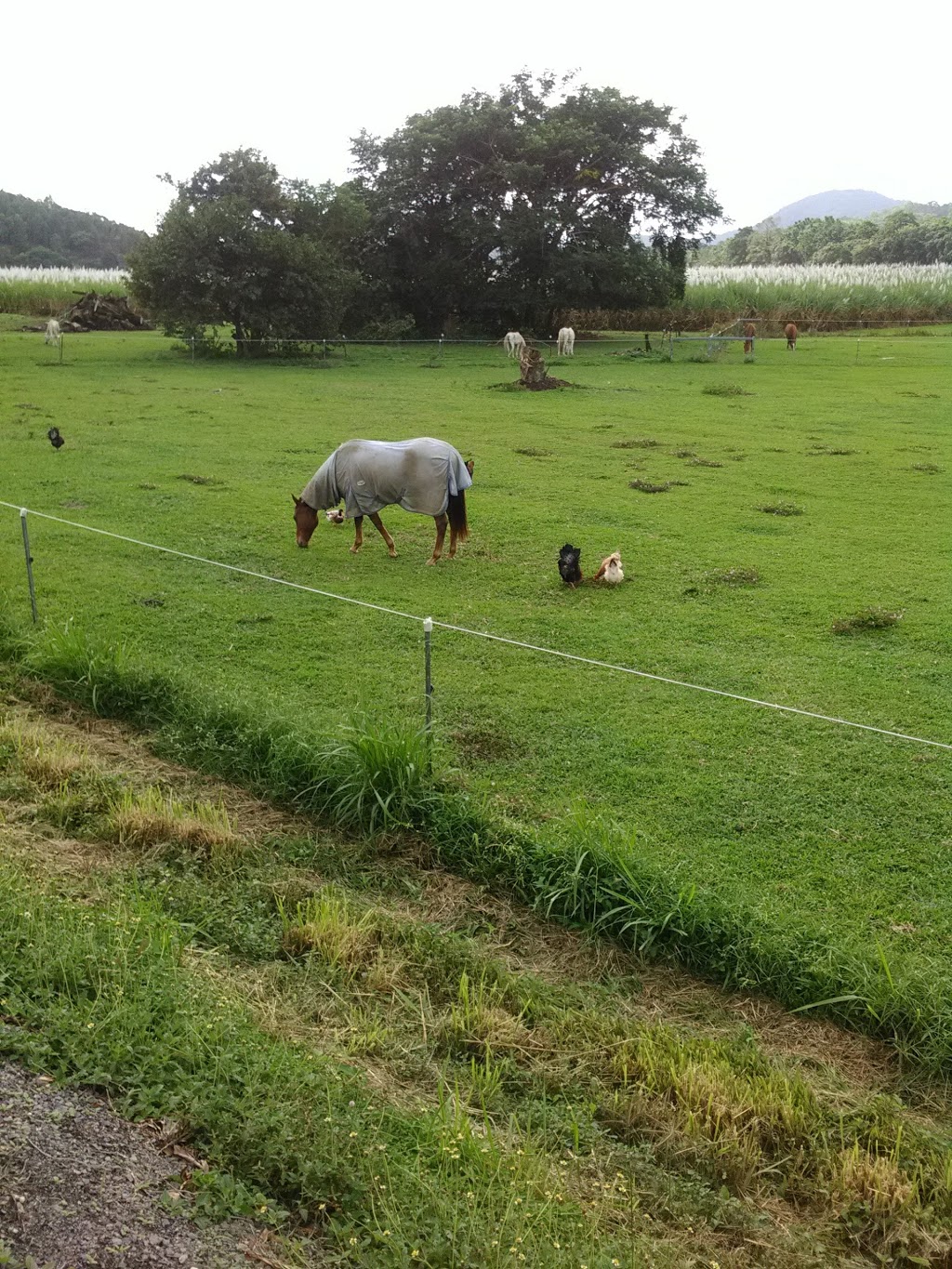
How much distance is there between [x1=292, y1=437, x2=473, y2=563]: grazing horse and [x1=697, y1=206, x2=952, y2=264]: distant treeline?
195 ft

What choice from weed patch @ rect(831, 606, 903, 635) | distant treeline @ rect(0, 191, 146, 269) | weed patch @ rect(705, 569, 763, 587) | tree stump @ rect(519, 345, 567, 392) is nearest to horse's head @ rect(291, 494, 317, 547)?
weed patch @ rect(705, 569, 763, 587)

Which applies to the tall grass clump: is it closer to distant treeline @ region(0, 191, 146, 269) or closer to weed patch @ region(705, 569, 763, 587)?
distant treeline @ region(0, 191, 146, 269)

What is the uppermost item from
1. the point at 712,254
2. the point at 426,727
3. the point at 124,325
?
the point at 712,254

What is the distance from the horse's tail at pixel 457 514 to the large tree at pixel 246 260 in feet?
64.0

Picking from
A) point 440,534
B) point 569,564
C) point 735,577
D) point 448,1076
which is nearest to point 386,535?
point 440,534

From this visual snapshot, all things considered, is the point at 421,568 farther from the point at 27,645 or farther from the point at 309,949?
the point at 309,949

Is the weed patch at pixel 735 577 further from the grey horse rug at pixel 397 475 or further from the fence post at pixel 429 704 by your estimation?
the fence post at pixel 429 704

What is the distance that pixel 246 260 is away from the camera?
2736cm

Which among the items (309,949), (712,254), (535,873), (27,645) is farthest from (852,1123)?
(712,254)

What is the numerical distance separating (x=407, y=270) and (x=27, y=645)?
100ft

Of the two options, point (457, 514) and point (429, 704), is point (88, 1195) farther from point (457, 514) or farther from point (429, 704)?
point (457, 514)

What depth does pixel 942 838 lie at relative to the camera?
217 inches

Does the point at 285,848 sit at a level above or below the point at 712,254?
below

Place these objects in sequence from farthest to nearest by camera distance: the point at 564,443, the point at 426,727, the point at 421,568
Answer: the point at 564,443
the point at 421,568
the point at 426,727
